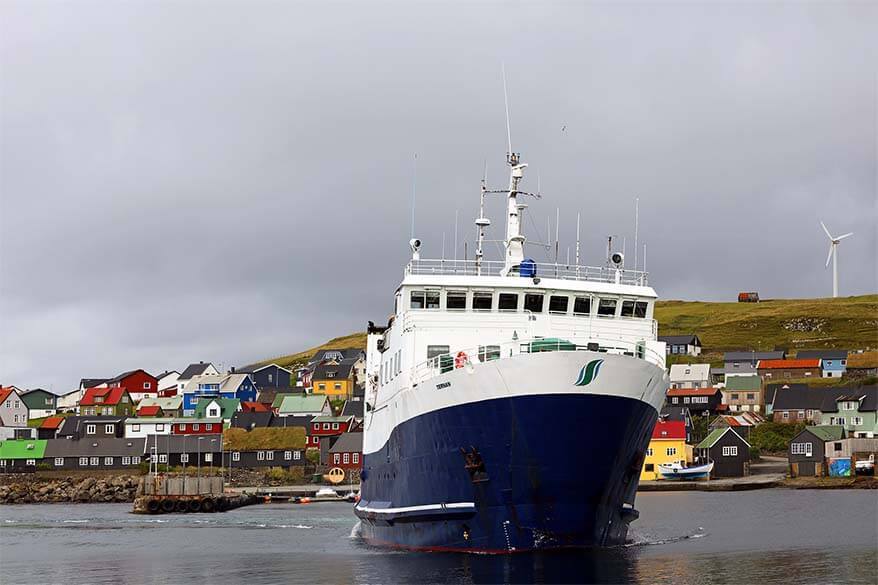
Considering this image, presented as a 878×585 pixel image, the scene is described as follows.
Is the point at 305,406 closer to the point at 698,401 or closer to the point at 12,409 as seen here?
the point at 12,409

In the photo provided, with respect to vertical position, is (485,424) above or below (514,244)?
below

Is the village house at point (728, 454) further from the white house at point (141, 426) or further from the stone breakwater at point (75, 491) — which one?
the white house at point (141, 426)

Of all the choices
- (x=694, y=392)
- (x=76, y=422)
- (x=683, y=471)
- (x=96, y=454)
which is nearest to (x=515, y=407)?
(x=683, y=471)

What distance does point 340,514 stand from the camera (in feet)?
244

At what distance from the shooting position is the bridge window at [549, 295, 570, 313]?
3841cm

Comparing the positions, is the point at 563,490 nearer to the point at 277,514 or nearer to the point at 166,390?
the point at 277,514

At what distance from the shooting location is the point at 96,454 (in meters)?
114

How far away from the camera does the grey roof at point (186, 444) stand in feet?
366

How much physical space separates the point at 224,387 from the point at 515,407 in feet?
398

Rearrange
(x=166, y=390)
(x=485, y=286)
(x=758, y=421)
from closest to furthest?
(x=485, y=286) → (x=758, y=421) → (x=166, y=390)

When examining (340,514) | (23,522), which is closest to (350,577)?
(340,514)

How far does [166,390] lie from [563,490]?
13865 centimetres

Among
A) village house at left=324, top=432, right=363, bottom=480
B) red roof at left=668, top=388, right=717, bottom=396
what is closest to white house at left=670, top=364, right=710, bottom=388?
red roof at left=668, top=388, right=717, bottom=396

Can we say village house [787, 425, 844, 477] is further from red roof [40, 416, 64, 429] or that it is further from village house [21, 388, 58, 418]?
village house [21, 388, 58, 418]
